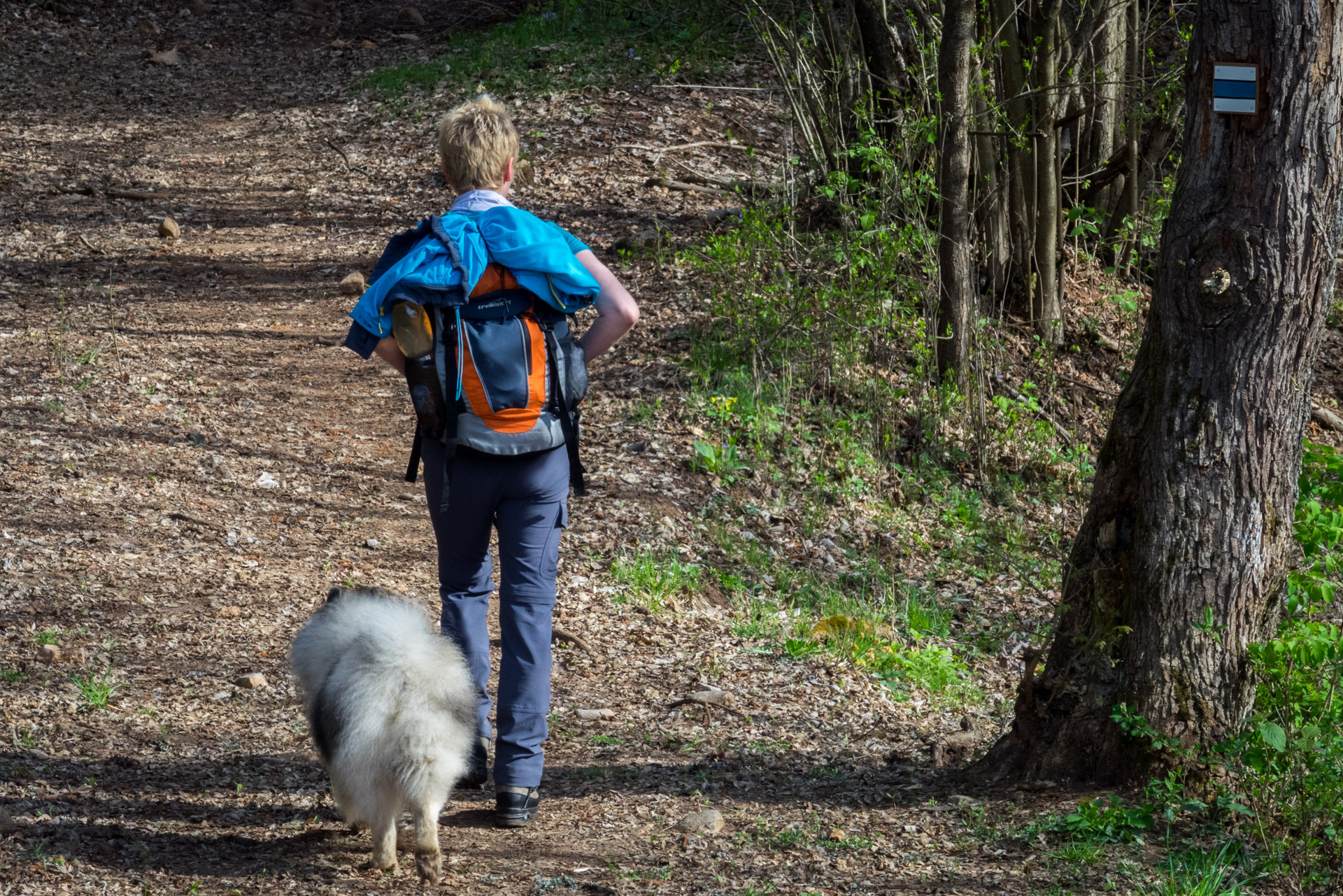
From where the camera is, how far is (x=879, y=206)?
781 cm

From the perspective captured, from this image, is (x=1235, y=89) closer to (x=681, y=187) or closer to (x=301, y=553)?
(x=301, y=553)

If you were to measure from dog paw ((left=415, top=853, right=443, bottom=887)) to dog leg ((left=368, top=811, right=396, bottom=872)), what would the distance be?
96mm

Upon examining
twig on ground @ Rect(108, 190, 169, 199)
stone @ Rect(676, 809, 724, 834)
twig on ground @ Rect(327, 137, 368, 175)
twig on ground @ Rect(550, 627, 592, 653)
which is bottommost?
stone @ Rect(676, 809, 724, 834)

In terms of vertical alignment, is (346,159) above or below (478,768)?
above

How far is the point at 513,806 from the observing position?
352 centimetres

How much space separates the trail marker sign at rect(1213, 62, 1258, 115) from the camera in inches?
130

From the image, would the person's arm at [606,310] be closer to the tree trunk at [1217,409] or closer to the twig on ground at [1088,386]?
the tree trunk at [1217,409]

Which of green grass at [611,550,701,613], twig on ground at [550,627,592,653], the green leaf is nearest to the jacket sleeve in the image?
twig on ground at [550,627,592,653]

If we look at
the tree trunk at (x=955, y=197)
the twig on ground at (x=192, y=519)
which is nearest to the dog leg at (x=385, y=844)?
the twig on ground at (x=192, y=519)

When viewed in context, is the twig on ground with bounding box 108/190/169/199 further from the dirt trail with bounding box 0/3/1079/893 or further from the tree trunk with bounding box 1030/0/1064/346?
the tree trunk with bounding box 1030/0/1064/346

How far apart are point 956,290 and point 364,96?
29.0 feet

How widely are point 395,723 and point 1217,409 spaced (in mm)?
2663

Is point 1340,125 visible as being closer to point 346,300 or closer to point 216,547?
point 216,547

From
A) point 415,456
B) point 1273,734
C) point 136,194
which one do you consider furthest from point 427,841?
point 136,194
